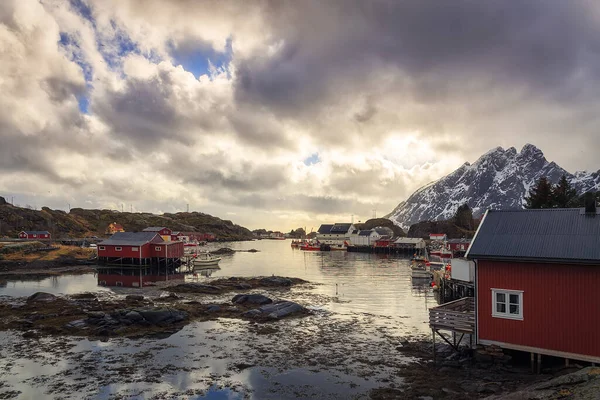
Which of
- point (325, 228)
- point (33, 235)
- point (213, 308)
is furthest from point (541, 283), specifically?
point (325, 228)

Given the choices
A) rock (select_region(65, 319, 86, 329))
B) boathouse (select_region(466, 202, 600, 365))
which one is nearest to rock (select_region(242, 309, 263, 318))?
rock (select_region(65, 319, 86, 329))

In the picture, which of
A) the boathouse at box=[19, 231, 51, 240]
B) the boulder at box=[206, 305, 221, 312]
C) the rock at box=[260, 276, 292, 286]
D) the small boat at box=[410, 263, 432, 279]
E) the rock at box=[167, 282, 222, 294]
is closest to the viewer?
the boulder at box=[206, 305, 221, 312]

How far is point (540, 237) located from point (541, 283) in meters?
2.69

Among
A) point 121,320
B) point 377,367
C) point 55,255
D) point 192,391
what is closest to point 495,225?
point 377,367

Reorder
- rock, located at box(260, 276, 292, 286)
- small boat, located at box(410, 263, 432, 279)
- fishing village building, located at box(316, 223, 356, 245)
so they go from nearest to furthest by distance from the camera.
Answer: rock, located at box(260, 276, 292, 286)
small boat, located at box(410, 263, 432, 279)
fishing village building, located at box(316, 223, 356, 245)

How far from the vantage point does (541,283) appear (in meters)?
21.9

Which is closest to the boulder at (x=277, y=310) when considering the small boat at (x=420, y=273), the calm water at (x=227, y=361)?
the calm water at (x=227, y=361)

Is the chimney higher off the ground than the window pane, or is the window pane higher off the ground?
the chimney

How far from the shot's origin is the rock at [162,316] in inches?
1383

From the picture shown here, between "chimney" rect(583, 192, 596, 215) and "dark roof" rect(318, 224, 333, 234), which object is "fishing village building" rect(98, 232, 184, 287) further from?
"dark roof" rect(318, 224, 333, 234)

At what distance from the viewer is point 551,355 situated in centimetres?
2139

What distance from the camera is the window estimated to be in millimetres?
22506

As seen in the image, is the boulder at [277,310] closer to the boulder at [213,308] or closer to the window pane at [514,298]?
the boulder at [213,308]

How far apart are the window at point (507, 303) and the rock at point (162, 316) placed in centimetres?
2599
